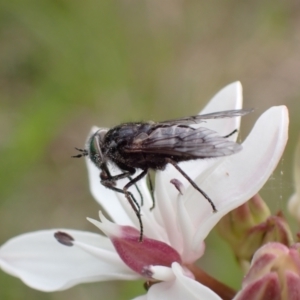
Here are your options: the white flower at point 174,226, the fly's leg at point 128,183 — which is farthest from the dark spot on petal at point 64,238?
the fly's leg at point 128,183

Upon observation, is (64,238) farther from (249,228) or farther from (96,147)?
(249,228)

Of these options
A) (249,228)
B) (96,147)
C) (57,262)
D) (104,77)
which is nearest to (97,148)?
(96,147)

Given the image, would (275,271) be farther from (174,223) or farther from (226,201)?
(174,223)

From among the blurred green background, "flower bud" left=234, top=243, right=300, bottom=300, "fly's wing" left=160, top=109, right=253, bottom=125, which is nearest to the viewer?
"flower bud" left=234, top=243, right=300, bottom=300

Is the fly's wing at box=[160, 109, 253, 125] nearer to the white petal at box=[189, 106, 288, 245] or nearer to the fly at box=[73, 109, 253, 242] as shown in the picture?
the fly at box=[73, 109, 253, 242]

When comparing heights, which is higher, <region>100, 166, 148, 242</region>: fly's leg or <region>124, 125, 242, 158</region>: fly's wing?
<region>124, 125, 242, 158</region>: fly's wing

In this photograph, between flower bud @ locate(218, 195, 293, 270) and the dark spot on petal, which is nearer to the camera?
flower bud @ locate(218, 195, 293, 270)

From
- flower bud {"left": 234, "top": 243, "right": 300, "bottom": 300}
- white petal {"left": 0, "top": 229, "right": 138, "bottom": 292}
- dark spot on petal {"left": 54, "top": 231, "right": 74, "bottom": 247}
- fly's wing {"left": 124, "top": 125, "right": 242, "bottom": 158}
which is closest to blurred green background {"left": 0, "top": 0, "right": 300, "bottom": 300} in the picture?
white petal {"left": 0, "top": 229, "right": 138, "bottom": 292}
